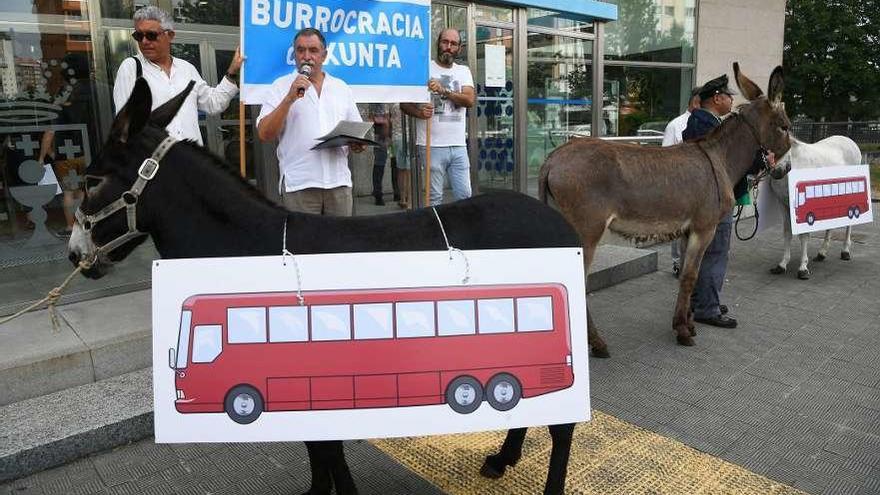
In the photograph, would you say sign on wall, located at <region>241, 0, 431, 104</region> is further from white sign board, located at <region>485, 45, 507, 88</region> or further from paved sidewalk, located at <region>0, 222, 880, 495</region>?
white sign board, located at <region>485, 45, 507, 88</region>

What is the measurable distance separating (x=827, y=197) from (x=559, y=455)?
594cm

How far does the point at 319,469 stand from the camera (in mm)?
2758

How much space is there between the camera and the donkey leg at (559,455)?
259 centimetres

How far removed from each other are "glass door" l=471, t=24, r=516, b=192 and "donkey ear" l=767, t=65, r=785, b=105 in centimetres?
387

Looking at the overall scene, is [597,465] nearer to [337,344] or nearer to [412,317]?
[412,317]

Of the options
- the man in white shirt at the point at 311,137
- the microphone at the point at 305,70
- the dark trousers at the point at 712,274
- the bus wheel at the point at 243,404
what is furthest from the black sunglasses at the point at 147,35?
the dark trousers at the point at 712,274

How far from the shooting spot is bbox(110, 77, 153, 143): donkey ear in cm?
226

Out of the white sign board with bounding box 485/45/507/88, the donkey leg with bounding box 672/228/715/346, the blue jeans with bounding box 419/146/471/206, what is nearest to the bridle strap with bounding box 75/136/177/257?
the blue jeans with bounding box 419/146/471/206

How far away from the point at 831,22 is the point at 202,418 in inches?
1794

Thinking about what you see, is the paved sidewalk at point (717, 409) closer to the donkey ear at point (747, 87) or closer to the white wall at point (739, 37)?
the donkey ear at point (747, 87)

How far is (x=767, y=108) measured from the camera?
4.98 meters

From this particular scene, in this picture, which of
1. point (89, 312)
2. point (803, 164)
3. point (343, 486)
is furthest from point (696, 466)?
point (803, 164)

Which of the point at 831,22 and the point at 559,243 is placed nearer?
the point at 559,243

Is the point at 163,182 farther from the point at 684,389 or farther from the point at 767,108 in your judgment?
the point at 767,108
